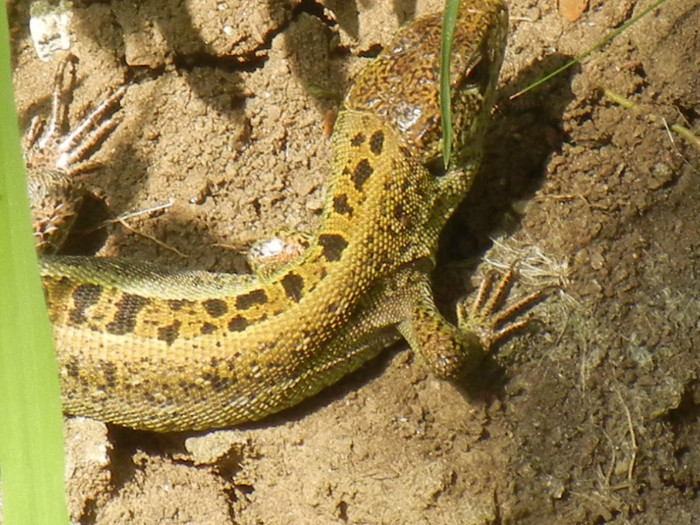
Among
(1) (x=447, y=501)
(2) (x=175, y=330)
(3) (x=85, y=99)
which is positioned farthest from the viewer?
(3) (x=85, y=99)

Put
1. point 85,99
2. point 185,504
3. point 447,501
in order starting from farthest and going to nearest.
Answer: point 85,99, point 185,504, point 447,501

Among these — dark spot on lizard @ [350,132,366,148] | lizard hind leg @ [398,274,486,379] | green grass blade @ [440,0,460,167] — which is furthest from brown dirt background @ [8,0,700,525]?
green grass blade @ [440,0,460,167]

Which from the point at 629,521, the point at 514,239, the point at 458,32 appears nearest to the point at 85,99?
the point at 458,32

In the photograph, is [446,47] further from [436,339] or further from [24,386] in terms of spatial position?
[436,339]

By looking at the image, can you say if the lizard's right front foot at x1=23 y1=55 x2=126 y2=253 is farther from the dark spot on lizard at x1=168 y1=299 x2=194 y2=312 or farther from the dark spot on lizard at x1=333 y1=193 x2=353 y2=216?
the dark spot on lizard at x1=333 y1=193 x2=353 y2=216

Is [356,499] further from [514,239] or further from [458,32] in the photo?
[458,32]

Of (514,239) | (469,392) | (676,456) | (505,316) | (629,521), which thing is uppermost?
(514,239)
